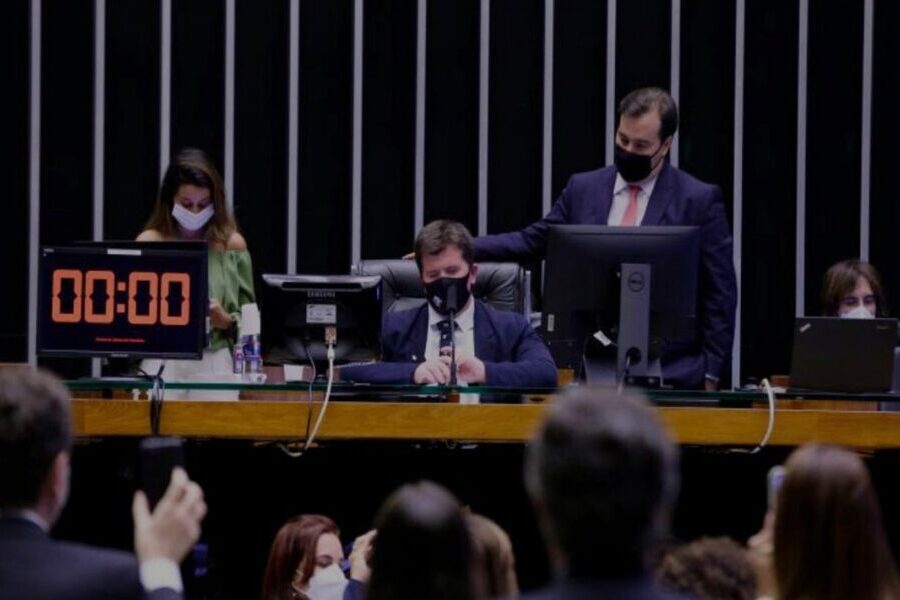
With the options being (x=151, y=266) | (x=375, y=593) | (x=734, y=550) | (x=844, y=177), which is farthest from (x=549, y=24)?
Answer: (x=375, y=593)

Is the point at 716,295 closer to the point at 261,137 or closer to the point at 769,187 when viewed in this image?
the point at 769,187

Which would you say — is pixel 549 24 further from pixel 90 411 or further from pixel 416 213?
pixel 90 411

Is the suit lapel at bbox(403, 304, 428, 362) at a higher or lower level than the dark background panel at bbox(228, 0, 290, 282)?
lower

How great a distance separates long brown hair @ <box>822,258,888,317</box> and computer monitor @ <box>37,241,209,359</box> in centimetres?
270

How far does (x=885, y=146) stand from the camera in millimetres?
8523

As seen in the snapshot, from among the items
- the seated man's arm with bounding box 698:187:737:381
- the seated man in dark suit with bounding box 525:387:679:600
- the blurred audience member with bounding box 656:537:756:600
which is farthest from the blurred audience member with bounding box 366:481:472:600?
the seated man's arm with bounding box 698:187:737:381

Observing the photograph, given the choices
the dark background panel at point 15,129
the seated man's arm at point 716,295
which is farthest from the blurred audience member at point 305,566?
the dark background panel at point 15,129

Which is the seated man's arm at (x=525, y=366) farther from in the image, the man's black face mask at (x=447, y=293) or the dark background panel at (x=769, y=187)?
the dark background panel at (x=769, y=187)

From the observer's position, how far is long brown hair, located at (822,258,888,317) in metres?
7.17

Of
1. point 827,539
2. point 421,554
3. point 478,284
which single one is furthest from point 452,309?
point 421,554

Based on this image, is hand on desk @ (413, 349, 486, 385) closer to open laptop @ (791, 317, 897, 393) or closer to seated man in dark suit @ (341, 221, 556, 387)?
seated man in dark suit @ (341, 221, 556, 387)

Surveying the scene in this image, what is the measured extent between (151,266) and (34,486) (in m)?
2.82

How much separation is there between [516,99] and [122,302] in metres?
3.34

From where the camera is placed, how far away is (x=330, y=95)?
854 cm
